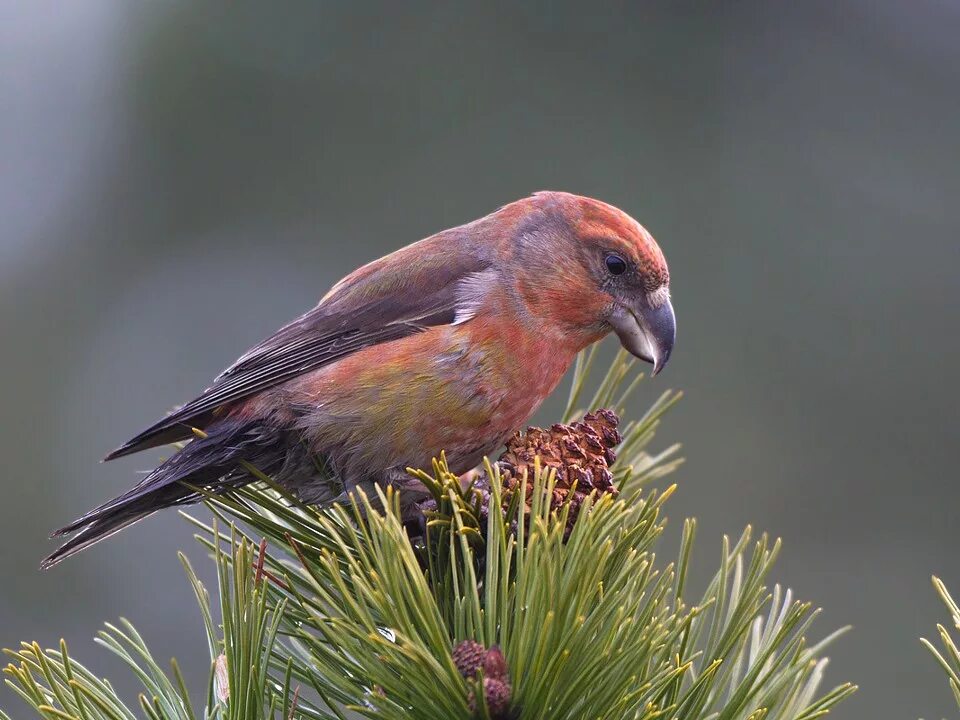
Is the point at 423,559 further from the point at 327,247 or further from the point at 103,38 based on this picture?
the point at 103,38

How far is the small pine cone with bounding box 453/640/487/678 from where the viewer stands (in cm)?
133

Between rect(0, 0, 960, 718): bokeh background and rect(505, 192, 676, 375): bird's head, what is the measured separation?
2696 millimetres

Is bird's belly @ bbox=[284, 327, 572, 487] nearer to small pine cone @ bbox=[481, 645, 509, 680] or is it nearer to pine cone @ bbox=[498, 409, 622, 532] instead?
pine cone @ bbox=[498, 409, 622, 532]

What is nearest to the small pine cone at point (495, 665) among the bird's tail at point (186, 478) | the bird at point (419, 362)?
the bird at point (419, 362)

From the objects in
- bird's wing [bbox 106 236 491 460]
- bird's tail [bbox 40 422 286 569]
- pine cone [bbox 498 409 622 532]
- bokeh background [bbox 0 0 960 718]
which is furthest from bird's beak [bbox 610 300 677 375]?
bokeh background [bbox 0 0 960 718]

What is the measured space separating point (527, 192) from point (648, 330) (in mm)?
3162

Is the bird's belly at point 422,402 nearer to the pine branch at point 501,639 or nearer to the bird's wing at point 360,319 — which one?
the bird's wing at point 360,319

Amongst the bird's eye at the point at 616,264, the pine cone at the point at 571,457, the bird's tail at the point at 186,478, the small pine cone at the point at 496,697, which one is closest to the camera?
the small pine cone at the point at 496,697

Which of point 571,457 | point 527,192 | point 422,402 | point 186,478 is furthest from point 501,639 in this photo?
point 527,192

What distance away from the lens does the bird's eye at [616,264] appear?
2.76 metres

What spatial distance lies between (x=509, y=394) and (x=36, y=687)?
138cm

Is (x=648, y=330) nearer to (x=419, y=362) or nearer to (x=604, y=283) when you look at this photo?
(x=604, y=283)

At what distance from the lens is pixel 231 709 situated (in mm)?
1395

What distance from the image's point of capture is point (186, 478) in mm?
2371
